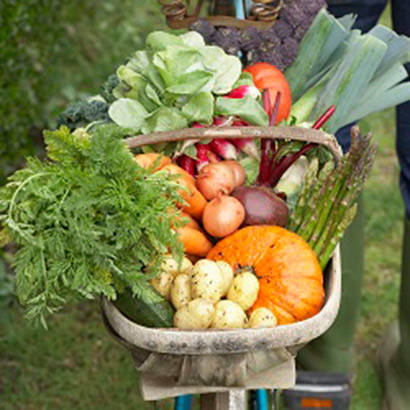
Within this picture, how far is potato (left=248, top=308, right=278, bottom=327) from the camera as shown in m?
1.63

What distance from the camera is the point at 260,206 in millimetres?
1882

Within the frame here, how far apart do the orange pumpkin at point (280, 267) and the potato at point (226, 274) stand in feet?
0.18

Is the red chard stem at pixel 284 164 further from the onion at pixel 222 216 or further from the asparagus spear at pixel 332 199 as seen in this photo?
the onion at pixel 222 216

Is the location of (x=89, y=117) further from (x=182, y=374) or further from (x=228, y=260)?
(x=182, y=374)

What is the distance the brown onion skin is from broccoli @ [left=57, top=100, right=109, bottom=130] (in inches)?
21.4

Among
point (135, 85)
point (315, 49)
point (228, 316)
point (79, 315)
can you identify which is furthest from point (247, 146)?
point (79, 315)

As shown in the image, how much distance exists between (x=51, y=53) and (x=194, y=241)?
293 centimetres

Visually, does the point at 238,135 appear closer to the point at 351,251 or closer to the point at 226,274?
the point at 226,274

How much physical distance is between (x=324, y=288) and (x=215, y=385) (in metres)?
0.42

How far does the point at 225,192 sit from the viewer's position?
1892 mm

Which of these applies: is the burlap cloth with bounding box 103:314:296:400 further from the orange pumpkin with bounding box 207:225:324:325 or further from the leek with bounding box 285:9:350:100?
the leek with bounding box 285:9:350:100

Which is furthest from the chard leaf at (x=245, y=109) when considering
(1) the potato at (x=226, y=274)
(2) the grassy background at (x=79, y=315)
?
(2) the grassy background at (x=79, y=315)

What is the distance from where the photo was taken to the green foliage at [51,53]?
12.2 feet

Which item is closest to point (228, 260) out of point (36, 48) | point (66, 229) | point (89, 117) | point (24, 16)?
point (66, 229)
